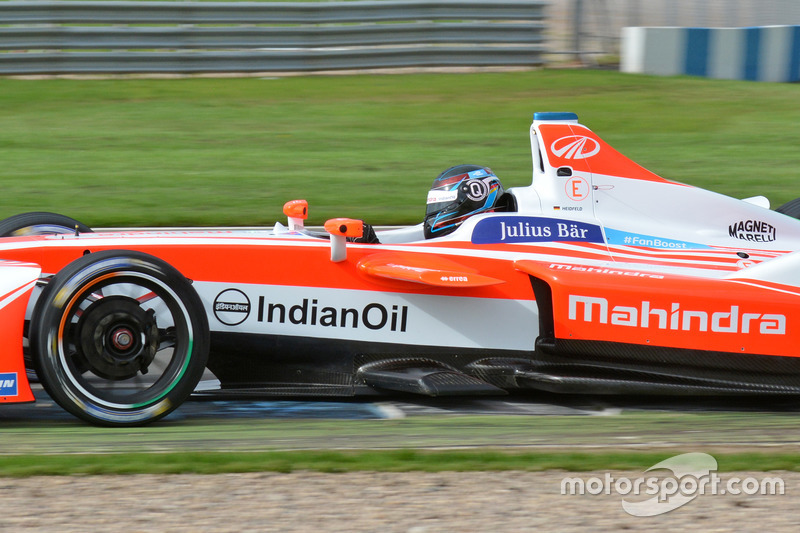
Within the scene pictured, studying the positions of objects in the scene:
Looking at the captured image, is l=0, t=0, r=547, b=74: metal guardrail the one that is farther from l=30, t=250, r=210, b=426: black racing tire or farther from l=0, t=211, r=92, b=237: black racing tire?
l=30, t=250, r=210, b=426: black racing tire

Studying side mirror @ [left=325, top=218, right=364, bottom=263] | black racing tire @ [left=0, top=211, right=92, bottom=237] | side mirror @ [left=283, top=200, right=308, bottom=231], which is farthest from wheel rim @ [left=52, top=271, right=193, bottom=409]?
side mirror @ [left=283, top=200, right=308, bottom=231]

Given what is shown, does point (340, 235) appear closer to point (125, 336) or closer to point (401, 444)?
point (125, 336)

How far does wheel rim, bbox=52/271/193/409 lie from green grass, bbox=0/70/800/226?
14.4 ft

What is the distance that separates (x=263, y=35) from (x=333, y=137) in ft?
10.3

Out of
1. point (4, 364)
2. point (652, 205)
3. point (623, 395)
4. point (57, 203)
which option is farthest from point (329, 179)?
point (4, 364)

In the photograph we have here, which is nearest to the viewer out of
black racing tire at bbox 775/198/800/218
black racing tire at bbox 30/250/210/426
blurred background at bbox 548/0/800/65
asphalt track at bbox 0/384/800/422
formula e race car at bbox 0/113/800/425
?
black racing tire at bbox 30/250/210/426

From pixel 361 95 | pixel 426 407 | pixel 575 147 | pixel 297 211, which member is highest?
pixel 361 95

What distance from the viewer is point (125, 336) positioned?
421cm

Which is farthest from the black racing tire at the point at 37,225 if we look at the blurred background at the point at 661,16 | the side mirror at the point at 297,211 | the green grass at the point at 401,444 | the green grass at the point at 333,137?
the blurred background at the point at 661,16

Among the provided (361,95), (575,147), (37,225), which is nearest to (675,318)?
(575,147)

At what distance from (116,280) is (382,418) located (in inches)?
53.3

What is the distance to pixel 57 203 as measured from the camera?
915 cm

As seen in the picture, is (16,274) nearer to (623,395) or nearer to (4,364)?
(4,364)

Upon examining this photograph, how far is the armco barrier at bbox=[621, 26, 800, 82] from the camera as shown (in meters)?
14.8
